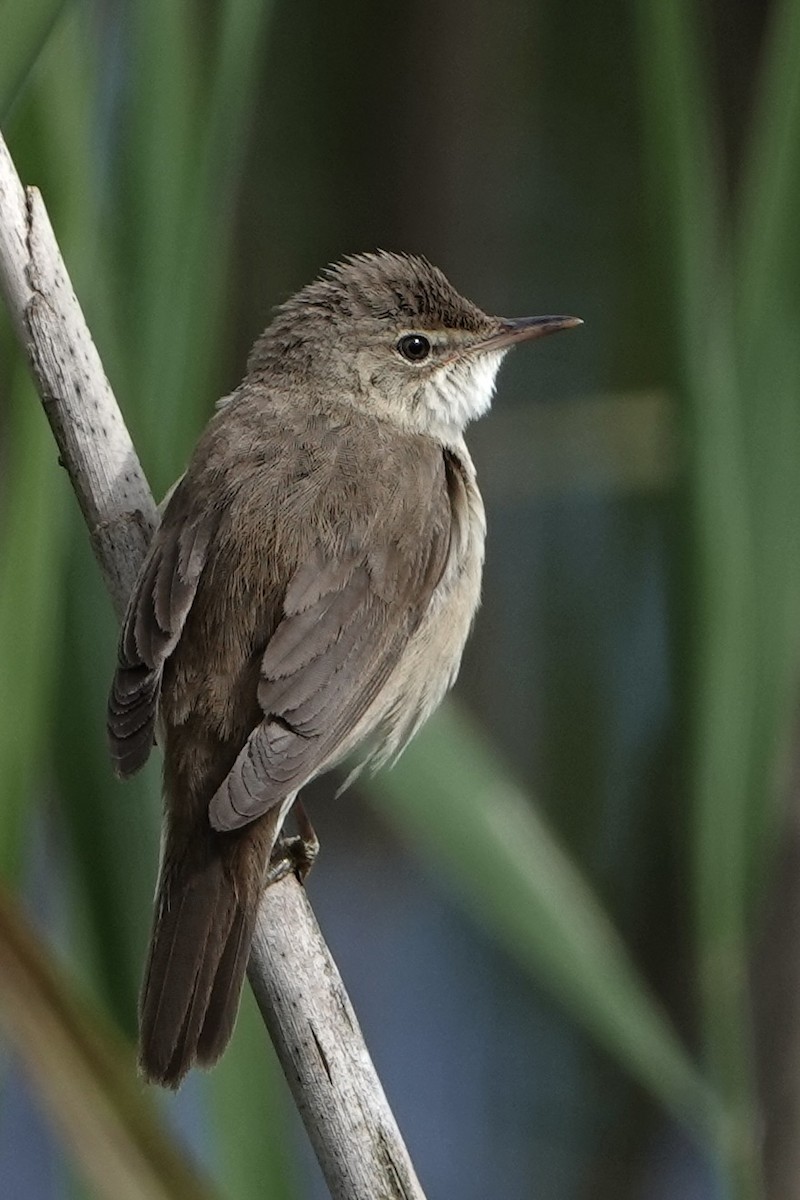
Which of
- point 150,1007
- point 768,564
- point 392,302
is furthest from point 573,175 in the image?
point 150,1007

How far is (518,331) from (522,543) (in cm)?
164

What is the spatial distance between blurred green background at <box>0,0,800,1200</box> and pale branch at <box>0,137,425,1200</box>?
5cm

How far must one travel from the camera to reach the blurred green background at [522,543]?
6.58 ft

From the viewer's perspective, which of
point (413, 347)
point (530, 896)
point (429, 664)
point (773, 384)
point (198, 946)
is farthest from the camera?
point (413, 347)

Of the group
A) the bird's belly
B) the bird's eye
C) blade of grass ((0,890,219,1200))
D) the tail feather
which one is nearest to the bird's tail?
the tail feather

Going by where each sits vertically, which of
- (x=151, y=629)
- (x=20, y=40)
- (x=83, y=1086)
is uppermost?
(x=20, y=40)

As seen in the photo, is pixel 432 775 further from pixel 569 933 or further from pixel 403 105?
pixel 403 105

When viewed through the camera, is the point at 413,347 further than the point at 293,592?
Yes

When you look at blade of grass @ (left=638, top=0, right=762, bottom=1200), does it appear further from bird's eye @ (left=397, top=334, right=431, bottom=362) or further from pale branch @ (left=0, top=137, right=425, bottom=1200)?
bird's eye @ (left=397, top=334, right=431, bottom=362)

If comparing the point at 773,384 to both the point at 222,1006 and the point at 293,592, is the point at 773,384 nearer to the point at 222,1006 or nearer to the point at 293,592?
the point at 293,592

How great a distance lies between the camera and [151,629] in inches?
84.0

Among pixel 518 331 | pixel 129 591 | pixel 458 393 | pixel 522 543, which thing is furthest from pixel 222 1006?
pixel 522 543

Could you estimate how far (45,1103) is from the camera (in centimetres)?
97

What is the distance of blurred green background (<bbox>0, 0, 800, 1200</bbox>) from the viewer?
2006 mm
